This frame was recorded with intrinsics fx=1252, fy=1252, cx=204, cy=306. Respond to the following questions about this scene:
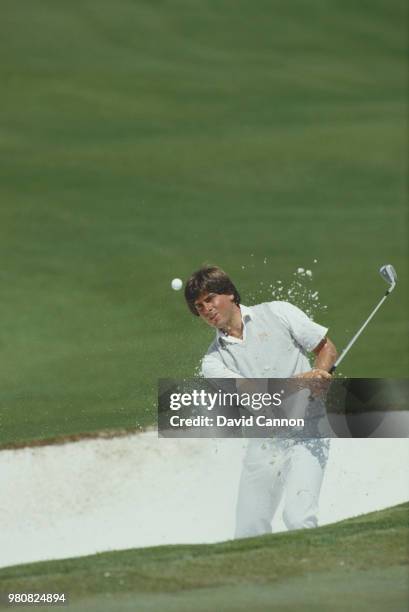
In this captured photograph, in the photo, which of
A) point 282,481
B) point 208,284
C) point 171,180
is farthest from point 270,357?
point 171,180

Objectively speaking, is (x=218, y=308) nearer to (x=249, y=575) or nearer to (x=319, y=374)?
(x=319, y=374)

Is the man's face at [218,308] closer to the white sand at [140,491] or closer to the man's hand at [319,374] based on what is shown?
the man's hand at [319,374]

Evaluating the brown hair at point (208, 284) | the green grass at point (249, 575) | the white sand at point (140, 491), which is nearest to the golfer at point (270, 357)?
the brown hair at point (208, 284)

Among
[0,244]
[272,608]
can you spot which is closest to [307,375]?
[272,608]

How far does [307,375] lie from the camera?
299 inches

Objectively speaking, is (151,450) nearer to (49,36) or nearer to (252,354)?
(252,354)

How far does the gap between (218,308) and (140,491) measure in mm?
2529

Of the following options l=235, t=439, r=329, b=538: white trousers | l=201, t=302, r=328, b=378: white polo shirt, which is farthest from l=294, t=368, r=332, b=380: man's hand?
l=235, t=439, r=329, b=538: white trousers

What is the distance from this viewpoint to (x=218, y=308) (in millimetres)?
7703

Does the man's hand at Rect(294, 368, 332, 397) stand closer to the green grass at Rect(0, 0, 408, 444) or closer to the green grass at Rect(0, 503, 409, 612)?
the green grass at Rect(0, 503, 409, 612)

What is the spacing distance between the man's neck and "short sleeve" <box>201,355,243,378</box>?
0.70ft

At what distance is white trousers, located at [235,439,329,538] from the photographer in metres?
7.73

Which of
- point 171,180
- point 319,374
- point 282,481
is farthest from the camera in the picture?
point 171,180

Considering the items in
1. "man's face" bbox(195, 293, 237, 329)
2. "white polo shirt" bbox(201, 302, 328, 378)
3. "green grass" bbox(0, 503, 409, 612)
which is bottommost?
"green grass" bbox(0, 503, 409, 612)
